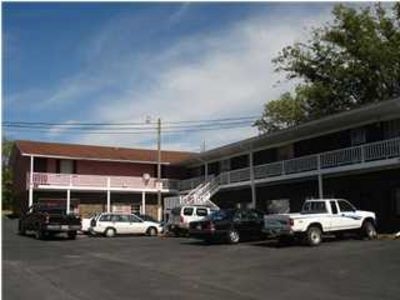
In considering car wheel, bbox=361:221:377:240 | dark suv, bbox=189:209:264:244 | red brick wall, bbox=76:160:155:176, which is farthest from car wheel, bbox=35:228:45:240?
red brick wall, bbox=76:160:155:176

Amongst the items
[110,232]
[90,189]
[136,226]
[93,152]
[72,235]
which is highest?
[93,152]

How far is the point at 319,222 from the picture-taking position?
25469 mm

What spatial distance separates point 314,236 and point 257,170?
1426cm

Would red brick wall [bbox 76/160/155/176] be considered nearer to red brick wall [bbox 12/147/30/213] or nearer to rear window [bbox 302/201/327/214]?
red brick wall [bbox 12/147/30/213]

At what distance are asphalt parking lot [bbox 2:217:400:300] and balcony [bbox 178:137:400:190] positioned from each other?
4.97 metres

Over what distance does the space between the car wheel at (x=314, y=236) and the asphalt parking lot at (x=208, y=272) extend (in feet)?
1.93

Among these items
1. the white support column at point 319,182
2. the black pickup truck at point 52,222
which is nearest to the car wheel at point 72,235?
the black pickup truck at point 52,222

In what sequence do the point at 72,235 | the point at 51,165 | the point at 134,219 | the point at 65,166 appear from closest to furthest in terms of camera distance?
1. the point at 72,235
2. the point at 134,219
3. the point at 51,165
4. the point at 65,166

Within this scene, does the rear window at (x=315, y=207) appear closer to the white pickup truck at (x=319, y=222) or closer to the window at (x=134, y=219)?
the white pickup truck at (x=319, y=222)

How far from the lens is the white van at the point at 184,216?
34906mm

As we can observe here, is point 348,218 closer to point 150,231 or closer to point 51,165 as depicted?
point 150,231

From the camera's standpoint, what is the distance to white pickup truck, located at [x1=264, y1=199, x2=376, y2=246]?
25.0 metres

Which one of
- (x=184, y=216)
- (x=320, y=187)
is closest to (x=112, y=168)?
(x=184, y=216)

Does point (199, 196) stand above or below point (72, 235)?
above
